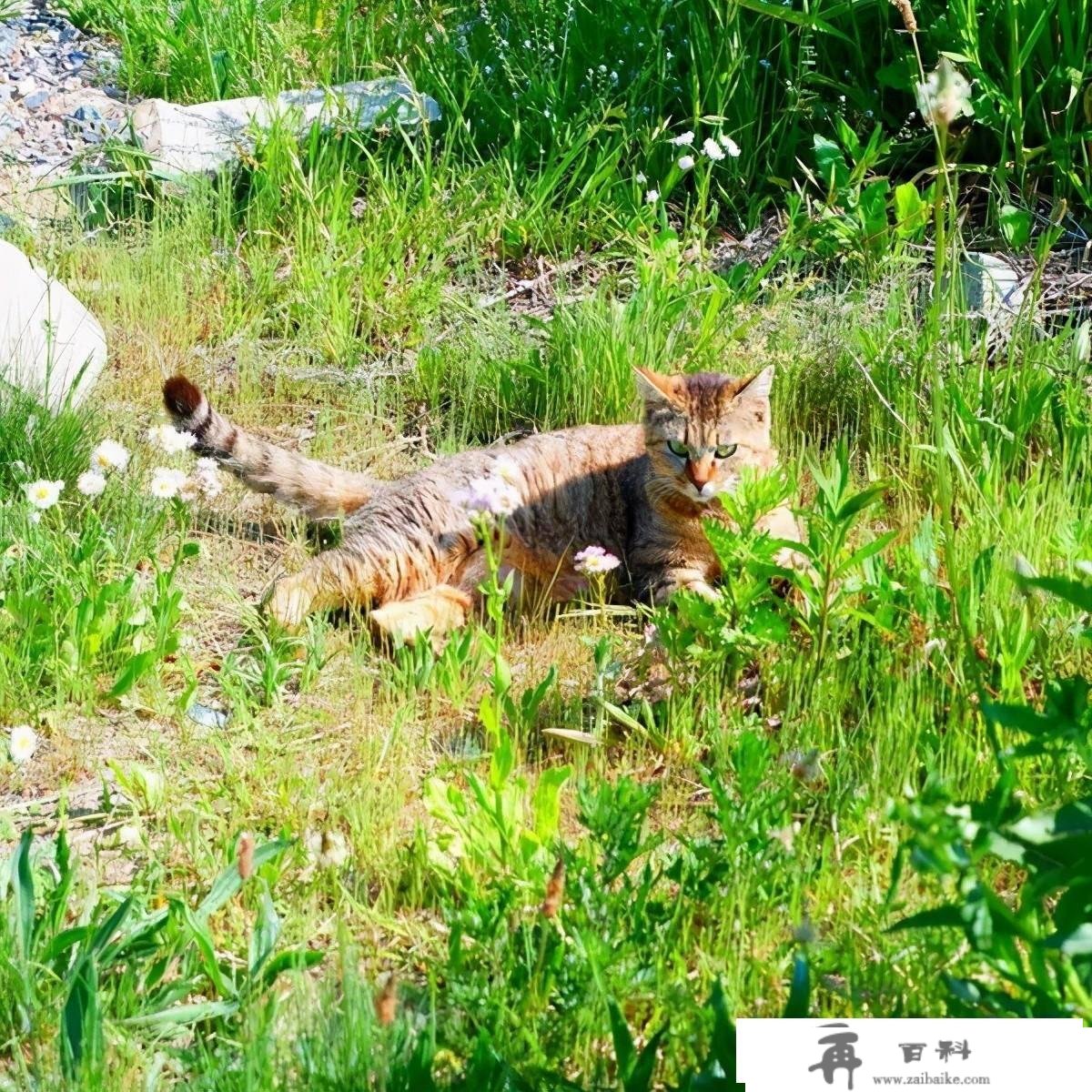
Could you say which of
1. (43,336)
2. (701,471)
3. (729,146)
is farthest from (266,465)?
(729,146)

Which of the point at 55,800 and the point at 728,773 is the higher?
the point at 728,773

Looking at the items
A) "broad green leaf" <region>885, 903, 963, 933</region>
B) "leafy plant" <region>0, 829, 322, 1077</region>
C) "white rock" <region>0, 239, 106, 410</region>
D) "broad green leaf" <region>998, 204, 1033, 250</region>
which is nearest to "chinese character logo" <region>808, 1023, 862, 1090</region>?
"broad green leaf" <region>885, 903, 963, 933</region>

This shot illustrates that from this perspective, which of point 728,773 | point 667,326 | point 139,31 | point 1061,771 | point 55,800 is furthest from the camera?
point 139,31

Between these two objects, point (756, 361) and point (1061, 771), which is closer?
point (1061, 771)

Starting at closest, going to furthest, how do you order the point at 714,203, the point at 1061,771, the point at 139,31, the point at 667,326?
the point at 1061,771 < the point at 667,326 < the point at 714,203 < the point at 139,31

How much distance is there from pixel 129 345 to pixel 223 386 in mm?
421

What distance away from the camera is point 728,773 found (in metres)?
3.06

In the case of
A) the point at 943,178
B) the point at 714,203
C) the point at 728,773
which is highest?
the point at 943,178

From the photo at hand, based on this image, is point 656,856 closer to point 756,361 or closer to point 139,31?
point 756,361

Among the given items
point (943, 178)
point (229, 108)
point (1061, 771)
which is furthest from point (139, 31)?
point (1061, 771)

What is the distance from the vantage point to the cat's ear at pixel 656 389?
4215 millimetres

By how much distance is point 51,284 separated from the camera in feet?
16.9

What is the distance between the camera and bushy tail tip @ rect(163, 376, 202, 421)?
423cm

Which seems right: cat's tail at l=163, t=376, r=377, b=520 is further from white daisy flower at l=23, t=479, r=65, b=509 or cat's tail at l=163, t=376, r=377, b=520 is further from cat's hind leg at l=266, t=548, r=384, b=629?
white daisy flower at l=23, t=479, r=65, b=509
